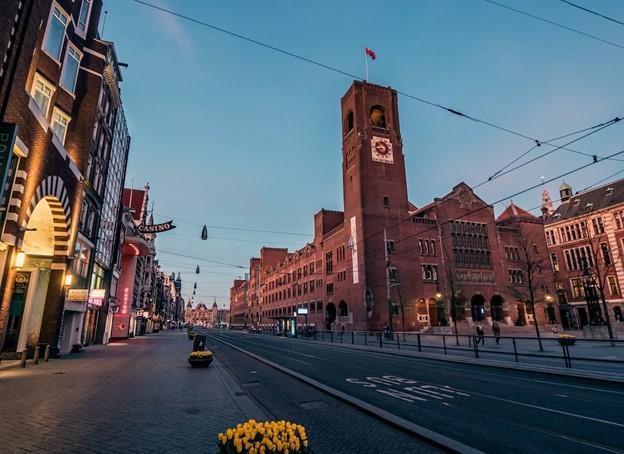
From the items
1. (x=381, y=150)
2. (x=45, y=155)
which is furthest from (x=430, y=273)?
(x=45, y=155)

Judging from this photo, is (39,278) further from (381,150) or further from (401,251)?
(381,150)

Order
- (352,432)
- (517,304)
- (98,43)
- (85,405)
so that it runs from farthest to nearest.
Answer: (517,304) → (98,43) → (85,405) → (352,432)

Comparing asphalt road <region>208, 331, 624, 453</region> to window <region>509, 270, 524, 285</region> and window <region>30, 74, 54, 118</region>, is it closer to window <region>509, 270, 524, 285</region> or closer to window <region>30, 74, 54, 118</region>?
window <region>30, 74, 54, 118</region>

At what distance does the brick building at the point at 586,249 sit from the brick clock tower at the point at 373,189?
921 inches

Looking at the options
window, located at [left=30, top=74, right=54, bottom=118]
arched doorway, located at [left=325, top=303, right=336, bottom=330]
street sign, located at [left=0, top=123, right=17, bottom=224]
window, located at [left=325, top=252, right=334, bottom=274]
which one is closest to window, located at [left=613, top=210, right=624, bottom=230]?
window, located at [left=325, top=252, right=334, bottom=274]

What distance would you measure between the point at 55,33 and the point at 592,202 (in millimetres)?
75799

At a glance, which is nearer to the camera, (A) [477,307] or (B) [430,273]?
(B) [430,273]

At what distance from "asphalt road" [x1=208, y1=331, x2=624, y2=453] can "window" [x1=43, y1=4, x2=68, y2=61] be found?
21088mm

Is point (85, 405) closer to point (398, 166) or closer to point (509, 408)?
point (509, 408)

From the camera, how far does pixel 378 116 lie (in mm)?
60406

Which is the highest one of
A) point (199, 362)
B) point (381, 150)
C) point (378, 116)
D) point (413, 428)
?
point (378, 116)

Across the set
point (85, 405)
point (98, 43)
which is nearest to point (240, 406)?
point (85, 405)

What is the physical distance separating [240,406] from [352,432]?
3016 millimetres

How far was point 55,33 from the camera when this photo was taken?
1833cm
